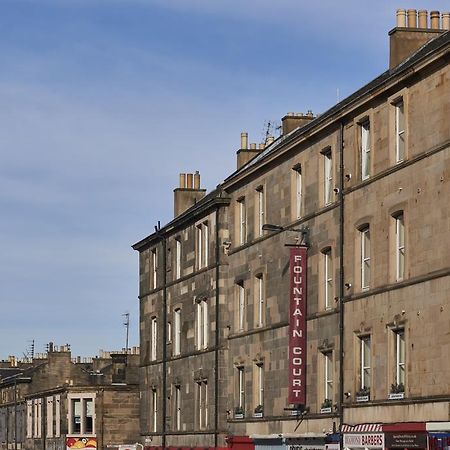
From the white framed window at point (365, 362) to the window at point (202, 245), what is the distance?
61.0 feet

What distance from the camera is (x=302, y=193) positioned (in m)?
51.0

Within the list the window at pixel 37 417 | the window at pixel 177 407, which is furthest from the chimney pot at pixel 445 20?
the window at pixel 37 417

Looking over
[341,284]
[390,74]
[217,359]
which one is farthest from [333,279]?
[217,359]

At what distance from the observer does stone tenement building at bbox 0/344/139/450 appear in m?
82.2

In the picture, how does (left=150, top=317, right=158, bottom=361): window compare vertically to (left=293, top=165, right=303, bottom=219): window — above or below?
below

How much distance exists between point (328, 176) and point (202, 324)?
16.5 metres

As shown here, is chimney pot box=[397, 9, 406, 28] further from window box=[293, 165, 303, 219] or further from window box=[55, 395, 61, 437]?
window box=[55, 395, 61, 437]

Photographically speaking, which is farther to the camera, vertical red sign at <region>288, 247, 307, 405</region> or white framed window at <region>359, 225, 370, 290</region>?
vertical red sign at <region>288, 247, 307, 405</region>

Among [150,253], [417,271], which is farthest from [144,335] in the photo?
[417,271]

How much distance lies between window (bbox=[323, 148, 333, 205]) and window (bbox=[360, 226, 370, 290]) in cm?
350

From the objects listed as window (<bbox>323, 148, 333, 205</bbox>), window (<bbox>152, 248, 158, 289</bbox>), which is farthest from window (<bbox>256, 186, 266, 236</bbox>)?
window (<bbox>152, 248, 158, 289</bbox>)

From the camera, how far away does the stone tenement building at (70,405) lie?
8225 centimetres

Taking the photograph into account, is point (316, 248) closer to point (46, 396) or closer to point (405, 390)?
point (405, 390)

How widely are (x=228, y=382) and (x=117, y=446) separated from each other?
77.2 ft
